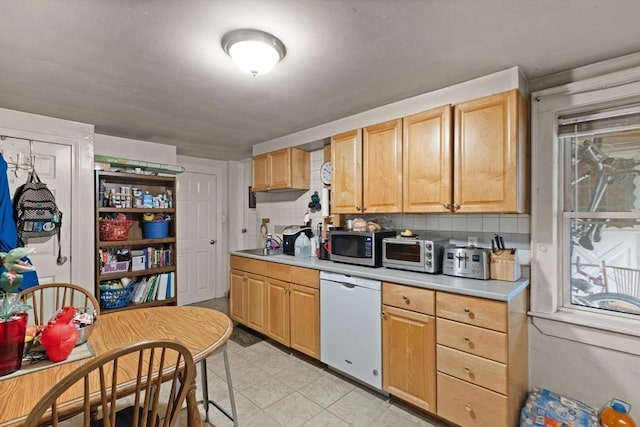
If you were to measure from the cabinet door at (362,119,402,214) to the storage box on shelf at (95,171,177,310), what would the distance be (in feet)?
7.83

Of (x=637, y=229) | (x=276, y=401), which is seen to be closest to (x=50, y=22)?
(x=276, y=401)

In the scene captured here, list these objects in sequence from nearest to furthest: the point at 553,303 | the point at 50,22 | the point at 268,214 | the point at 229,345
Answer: the point at 50,22
the point at 553,303
the point at 229,345
the point at 268,214

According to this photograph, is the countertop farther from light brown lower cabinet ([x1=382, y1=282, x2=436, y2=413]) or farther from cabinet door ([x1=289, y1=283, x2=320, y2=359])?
cabinet door ([x1=289, y1=283, x2=320, y2=359])

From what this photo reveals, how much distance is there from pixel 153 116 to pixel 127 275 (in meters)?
1.74

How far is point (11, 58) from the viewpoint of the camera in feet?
5.82

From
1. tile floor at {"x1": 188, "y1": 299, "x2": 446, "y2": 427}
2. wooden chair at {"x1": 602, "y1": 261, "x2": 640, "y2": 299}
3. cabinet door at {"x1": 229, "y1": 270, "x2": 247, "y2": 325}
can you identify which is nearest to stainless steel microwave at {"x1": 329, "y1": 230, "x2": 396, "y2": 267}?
tile floor at {"x1": 188, "y1": 299, "x2": 446, "y2": 427}

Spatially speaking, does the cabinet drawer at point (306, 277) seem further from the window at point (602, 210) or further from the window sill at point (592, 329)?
the window at point (602, 210)

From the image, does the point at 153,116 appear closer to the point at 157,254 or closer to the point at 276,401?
the point at 157,254

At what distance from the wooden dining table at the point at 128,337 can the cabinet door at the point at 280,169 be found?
186 centimetres

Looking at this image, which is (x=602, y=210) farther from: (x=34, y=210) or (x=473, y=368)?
(x=34, y=210)

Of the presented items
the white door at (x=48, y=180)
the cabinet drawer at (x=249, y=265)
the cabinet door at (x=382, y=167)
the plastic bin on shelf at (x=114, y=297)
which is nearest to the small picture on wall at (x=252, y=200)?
the cabinet drawer at (x=249, y=265)

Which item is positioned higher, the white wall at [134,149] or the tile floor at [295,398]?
the white wall at [134,149]

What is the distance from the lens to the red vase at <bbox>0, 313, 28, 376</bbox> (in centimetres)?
109

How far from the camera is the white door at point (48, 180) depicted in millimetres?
2654
